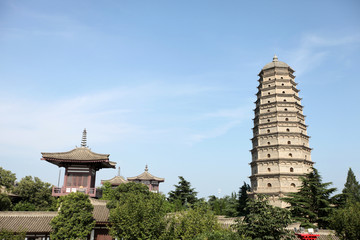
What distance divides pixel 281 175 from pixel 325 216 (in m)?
8.80

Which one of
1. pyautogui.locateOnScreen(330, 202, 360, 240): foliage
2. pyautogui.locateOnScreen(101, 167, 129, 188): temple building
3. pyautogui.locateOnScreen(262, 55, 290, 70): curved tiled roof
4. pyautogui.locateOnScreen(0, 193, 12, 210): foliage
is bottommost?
pyautogui.locateOnScreen(330, 202, 360, 240): foliage

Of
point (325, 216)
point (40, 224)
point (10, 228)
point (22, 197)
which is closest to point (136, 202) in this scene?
point (40, 224)

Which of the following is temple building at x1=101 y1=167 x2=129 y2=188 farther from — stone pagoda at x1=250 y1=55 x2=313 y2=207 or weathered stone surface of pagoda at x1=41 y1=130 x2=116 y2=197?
stone pagoda at x1=250 y1=55 x2=313 y2=207

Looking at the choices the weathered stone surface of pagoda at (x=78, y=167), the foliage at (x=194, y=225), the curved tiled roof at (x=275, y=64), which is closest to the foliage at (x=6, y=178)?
the weathered stone surface of pagoda at (x=78, y=167)

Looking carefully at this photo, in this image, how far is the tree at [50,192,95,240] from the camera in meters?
21.0

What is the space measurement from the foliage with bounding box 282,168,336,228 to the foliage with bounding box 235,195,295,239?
13771 millimetres

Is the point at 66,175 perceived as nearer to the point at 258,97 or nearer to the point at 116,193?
the point at 116,193

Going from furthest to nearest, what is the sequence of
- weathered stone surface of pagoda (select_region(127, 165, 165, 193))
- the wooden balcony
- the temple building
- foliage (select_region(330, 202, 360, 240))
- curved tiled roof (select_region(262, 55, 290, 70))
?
1. weathered stone surface of pagoda (select_region(127, 165, 165, 193))
2. the temple building
3. curved tiled roof (select_region(262, 55, 290, 70))
4. the wooden balcony
5. foliage (select_region(330, 202, 360, 240))

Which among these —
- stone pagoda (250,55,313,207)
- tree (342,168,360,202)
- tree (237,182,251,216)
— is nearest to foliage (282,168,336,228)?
stone pagoda (250,55,313,207)

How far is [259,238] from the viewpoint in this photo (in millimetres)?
16875

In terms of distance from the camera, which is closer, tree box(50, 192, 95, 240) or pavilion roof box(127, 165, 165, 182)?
tree box(50, 192, 95, 240)

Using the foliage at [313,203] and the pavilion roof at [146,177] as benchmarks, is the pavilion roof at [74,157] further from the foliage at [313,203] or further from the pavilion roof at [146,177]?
the pavilion roof at [146,177]

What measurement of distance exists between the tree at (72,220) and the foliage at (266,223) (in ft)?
37.3

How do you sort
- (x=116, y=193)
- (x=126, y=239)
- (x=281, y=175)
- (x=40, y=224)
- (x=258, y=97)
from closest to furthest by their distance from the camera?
(x=126, y=239)
(x=40, y=224)
(x=116, y=193)
(x=281, y=175)
(x=258, y=97)
